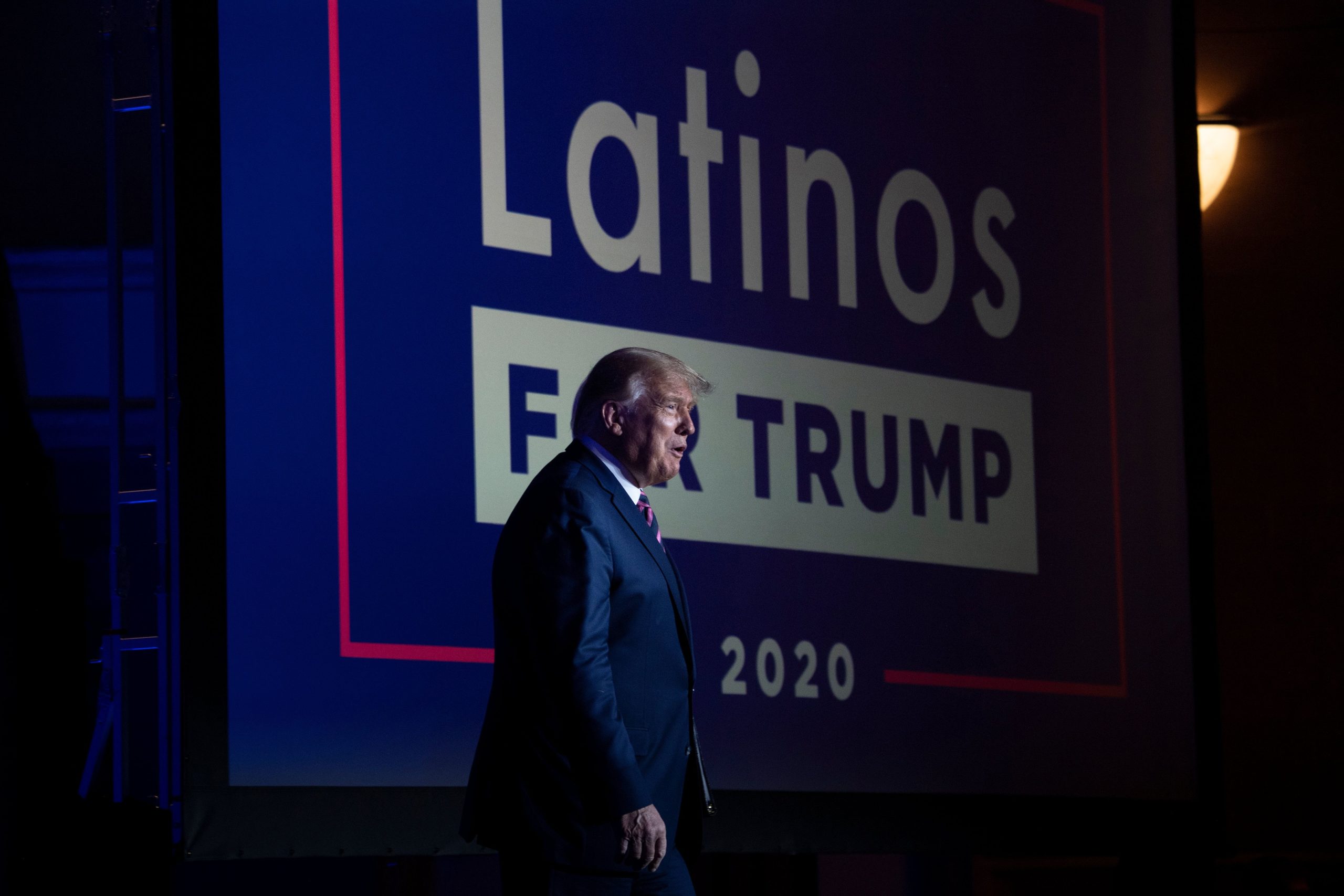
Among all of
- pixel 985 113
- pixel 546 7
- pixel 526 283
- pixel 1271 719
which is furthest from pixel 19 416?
pixel 1271 719

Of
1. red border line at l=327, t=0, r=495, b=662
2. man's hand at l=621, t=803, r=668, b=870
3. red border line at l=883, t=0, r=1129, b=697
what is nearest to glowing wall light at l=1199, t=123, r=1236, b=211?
red border line at l=883, t=0, r=1129, b=697

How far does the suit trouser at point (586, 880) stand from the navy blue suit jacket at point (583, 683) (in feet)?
0.06

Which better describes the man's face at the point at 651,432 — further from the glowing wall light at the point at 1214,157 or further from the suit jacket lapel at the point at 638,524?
the glowing wall light at the point at 1214,157

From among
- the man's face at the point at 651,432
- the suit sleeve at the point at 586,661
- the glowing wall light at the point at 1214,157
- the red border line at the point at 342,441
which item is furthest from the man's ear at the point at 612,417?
the glowing wall light at the point at 1214,157

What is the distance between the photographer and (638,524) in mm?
2041

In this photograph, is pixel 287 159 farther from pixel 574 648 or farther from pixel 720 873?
pixel 720 873

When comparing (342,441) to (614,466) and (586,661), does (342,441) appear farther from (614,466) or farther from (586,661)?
(586,661)

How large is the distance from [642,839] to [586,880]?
4.0 inches

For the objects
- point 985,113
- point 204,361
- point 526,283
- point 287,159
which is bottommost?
point 204,361

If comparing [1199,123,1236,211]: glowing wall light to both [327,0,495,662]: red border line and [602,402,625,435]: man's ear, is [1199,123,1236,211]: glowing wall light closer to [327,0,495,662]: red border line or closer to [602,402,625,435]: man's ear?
[327,0,495,662]: red border line

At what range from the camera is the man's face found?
2.10 meters

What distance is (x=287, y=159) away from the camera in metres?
2.49

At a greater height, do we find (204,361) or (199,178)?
(199,178)

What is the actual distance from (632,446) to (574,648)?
13.7 inches
